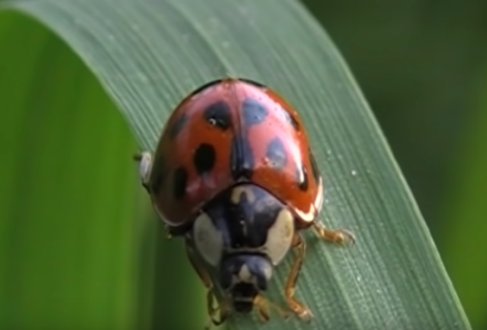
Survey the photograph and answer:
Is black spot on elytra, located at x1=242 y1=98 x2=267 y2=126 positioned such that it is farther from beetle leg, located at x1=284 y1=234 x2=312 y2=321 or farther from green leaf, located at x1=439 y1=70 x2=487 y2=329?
green leaf, located at x1=439 y1=70 x2=487 y2=329

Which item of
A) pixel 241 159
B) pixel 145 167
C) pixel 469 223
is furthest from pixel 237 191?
pixel 469 223

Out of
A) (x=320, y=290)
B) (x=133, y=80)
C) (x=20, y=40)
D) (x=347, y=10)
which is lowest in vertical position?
(x=320, y=290)

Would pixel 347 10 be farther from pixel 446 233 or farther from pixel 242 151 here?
pixel 242 151

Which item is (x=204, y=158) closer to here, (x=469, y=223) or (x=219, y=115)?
(x=219, y=115)

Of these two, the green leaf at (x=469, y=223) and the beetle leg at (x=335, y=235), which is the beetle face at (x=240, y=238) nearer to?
the beetle leg at (x=335, y=235)

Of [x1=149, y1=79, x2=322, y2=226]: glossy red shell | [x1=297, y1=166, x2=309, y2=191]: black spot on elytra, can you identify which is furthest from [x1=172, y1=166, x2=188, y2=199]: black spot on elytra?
[x1=297, y1=166, x2=309, y2=191]: black spot on elytra

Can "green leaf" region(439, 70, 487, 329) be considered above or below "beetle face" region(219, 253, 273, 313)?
above

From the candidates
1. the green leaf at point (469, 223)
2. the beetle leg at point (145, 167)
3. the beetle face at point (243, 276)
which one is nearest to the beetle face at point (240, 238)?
the beetle face at point (243, 276)

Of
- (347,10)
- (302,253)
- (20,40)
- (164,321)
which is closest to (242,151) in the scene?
(302,253)
